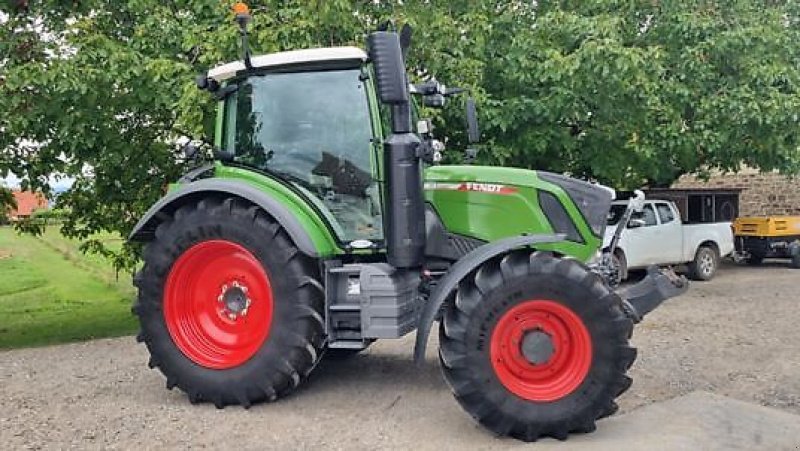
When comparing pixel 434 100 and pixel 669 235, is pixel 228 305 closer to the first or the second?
pixel 434 100

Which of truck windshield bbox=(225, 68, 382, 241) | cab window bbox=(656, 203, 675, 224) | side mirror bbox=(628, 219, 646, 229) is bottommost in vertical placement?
side mirror bbox=(628, 219, 646, 229)

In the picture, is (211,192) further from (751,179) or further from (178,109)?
(751,179)

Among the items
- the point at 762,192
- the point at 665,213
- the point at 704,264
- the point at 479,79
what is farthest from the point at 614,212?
the point at 762,192

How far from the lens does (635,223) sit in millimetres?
14164

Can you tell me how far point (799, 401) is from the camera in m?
5.58

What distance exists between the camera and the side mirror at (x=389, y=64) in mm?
4766

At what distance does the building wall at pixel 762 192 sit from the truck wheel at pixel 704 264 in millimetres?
6406

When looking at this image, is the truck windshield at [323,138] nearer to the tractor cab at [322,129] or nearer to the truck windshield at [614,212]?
the tractor cab at [322,129]

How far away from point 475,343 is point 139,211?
6732mm

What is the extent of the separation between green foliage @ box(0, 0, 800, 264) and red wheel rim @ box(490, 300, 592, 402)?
4366 mm

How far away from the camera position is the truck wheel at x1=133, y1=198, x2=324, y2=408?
5266mm

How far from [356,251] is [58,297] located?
14.6m

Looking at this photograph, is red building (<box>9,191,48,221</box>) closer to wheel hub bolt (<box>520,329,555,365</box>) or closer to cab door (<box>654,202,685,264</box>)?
wheel hub bolt (<box>520,329,555,365</box>)

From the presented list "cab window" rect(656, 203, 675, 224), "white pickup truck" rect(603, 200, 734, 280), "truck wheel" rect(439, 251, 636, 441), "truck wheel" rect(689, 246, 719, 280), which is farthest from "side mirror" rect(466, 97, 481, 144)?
"truck wheel" rect(689, 246, 719, 280)
